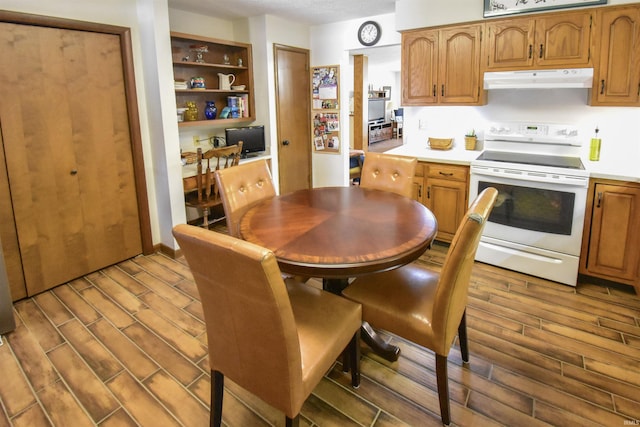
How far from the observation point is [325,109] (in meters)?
5.09

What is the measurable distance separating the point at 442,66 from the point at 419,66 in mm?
230

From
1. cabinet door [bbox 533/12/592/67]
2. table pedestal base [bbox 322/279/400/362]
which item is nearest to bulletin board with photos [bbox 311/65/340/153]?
cabinet door [bbox 533/12/592/67]

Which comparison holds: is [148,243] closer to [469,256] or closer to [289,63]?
[289,63]

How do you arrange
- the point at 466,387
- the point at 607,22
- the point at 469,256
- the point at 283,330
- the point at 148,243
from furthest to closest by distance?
the point at 148,243
the point at 607,22
the point at 466,387
the point at 469,256
the point at 283,330

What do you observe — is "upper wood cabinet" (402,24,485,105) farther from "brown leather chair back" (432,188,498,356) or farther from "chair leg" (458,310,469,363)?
"chair leg" (458,310,469,363)

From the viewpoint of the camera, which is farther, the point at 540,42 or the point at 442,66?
the point at 442,66

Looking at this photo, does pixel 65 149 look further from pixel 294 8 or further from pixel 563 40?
pixel 563 40

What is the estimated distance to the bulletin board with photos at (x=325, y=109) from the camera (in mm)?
4949

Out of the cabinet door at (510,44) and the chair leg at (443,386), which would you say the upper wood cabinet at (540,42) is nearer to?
the cabinet door at (510,44)

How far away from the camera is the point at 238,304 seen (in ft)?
4.37

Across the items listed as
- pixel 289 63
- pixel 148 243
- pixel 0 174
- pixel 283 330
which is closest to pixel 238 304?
pixel 283 330

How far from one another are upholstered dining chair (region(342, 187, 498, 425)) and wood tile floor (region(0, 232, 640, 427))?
1.20 feet

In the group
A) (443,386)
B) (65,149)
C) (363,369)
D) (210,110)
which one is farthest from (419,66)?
(65,149)

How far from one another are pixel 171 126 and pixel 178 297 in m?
1.51
